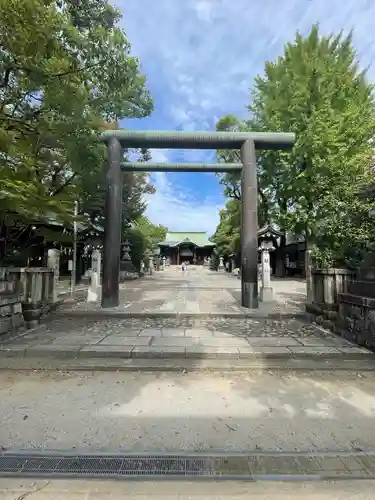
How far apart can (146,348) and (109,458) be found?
9.61 ft

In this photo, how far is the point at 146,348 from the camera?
568 centimetres

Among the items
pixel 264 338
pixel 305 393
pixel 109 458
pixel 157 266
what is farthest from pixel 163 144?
pixel 157 266

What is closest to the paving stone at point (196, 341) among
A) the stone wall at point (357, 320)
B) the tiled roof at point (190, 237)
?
the stone wall at point (357, 320)

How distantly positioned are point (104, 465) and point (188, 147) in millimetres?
9619

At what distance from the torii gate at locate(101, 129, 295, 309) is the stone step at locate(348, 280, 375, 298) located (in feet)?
11.3

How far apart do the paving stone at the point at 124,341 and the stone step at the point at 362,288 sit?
4.44 metres

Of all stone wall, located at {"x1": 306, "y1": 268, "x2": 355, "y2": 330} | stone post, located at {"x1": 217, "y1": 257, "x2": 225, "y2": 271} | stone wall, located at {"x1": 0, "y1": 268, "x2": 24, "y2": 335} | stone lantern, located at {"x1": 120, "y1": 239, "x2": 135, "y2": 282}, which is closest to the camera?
stone wall, located at {"x1": 0, "y1": 268, "x2": 24, "y2": 335}

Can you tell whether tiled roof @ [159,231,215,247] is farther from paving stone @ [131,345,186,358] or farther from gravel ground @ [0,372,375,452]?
gravel ground @ [0,372,375,452]

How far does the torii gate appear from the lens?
32.3ft

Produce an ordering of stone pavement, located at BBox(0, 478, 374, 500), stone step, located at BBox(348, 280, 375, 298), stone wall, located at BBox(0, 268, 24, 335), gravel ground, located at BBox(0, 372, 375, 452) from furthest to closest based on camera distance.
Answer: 1. stone wall, located at BBox(0, 268, 24, 335)
2. stone step, located at BBox(348, 280, 375, 298)
3. gravel ground, located at BBox(0, 372, 375, 452)
4. stone pavement, located at BBox(0, 478, 374, 500)

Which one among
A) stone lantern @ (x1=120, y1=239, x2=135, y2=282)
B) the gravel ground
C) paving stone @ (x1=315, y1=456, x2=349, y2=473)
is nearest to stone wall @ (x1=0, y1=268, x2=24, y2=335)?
the gravel ground

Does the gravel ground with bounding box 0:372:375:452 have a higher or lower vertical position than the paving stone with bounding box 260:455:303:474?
higher

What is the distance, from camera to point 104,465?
2.66m

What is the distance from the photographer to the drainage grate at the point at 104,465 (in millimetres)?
2551
